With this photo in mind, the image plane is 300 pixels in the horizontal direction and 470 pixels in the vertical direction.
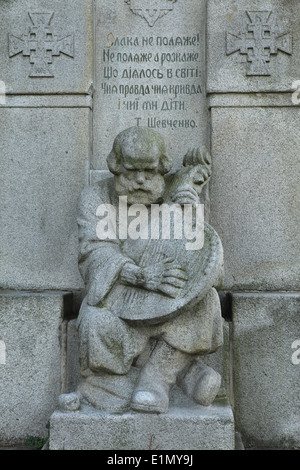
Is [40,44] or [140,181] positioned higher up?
[40,44]

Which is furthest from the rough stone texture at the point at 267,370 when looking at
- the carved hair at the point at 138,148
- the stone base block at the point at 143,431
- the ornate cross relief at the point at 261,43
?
the ornate cross relief at the point at 261,43

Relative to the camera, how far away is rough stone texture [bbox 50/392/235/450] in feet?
12.1

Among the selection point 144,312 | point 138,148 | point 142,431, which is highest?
point 138,148

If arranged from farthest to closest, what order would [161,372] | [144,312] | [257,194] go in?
[257,194]
[161,372]
[144,312]

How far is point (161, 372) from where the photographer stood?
394cm

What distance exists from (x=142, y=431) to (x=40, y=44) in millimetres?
3144

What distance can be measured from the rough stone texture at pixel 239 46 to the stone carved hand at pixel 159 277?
67.8 inches

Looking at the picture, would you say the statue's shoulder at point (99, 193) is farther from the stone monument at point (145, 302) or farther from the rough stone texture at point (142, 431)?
the rough stone texture at point (142, 431)

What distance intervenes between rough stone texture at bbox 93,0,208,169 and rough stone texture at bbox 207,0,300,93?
17 cm

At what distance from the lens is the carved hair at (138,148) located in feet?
13.4

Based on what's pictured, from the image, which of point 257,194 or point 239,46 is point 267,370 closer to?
point 257,194

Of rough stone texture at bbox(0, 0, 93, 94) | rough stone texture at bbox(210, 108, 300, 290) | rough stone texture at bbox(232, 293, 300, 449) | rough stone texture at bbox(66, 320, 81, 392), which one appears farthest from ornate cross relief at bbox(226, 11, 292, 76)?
rough stone texture at bbox(66, 320, 81, 392)

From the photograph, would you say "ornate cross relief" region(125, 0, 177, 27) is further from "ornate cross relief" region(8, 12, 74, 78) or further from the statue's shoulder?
the statue's shoulder

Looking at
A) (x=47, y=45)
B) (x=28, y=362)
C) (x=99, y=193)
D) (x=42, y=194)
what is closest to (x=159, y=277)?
(x=99, y=193)
